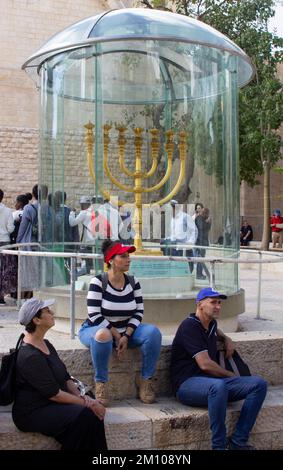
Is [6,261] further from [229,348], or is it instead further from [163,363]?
[229,348]

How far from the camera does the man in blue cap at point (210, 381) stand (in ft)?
13.1

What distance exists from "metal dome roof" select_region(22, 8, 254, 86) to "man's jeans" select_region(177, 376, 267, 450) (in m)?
3.11

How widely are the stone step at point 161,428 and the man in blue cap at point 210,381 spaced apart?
14 centimetres

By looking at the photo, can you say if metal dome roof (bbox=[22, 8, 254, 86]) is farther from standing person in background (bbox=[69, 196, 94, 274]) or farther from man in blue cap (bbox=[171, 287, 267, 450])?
man in blue cap (bbox=[171, 287, 267, 450])

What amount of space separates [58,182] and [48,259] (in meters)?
0.82

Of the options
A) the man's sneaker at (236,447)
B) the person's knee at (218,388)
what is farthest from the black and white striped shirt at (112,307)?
the man's sneaker at (236,447)

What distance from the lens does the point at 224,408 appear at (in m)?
4.02

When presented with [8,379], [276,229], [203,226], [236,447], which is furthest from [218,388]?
[276,229]

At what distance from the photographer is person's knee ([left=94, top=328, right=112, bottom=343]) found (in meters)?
4.07

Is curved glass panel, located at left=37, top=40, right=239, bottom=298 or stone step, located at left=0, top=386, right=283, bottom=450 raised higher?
curved glass panel, located at left=37, top=40, right=239, bottom=298

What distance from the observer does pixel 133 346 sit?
14.4 feet

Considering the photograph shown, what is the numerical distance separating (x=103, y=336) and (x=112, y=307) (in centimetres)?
33

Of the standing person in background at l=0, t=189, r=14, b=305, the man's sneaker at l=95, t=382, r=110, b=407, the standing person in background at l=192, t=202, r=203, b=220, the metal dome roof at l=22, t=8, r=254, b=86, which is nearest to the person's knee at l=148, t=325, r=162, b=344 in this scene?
the man's sneaker at l=95, t=382, r=110, b=407

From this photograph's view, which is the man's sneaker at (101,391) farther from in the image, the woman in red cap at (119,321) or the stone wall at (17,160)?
the stone wall at (17,160)
